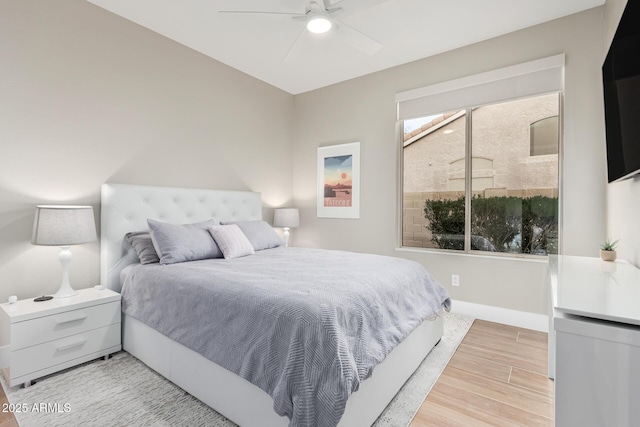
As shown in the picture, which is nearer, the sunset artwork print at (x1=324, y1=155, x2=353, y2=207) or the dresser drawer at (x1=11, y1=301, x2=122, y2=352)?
the dresser drawer at (x1=11, y1=301, x2=122, y2=352)

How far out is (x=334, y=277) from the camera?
192cm

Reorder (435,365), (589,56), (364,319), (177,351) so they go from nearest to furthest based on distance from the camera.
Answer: (364,319) → (177,351) → (435,365) → (589,56)

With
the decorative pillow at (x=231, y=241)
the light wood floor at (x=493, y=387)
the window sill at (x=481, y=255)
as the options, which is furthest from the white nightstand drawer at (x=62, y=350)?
the window sill at (x=481, y=255)

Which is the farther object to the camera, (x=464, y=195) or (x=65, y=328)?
(x=464, y=195)

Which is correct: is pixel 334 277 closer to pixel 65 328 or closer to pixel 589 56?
pixel 65 328

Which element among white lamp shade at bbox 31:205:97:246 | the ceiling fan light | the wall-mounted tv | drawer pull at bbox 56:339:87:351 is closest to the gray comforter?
drawer pull at bbox 56:339:87:351

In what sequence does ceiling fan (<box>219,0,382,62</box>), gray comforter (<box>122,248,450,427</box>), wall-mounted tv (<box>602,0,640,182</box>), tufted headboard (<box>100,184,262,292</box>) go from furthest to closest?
tufted headboard (<box>100,184,262,292</box>), ceiling fan (<box>219,0,382,62</box>), wall-mounted tv (<box>602,0,640,182</box>), gray comforter (<box>122,248,450,427</box>)

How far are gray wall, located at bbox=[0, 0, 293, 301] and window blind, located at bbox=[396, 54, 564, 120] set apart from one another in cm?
218

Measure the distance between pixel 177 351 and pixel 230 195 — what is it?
6.64 ft

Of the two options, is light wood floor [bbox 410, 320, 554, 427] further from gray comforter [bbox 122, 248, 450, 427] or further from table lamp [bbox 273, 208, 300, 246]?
table lamp [bbox 273, 208, 300, 246]

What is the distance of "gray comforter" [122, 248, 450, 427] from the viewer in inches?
49.1

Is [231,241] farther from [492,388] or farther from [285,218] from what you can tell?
[492,388]

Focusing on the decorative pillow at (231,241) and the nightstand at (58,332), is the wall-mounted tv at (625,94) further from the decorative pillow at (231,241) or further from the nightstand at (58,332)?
the nightstand at (58,332)

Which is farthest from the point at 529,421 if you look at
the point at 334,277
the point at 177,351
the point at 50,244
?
the point at 50,244
